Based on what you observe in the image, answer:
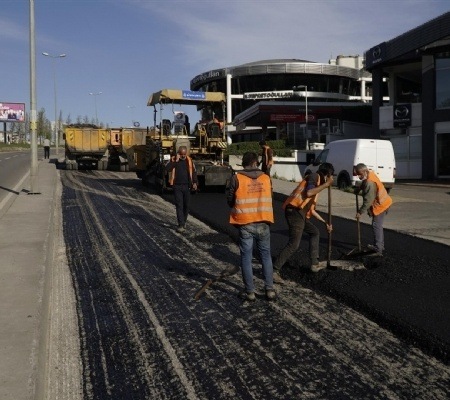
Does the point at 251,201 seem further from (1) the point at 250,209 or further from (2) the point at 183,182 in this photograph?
(2) the point at 183,182

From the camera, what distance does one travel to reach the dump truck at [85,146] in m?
29.9

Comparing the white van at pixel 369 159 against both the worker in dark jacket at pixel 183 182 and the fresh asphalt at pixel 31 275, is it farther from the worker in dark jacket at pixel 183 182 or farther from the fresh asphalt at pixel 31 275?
the worker in dark jacket at pixel 183 182

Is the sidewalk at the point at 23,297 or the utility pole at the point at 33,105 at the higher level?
the utility pole at the point at 33,105

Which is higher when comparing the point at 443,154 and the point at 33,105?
the point at 33,105

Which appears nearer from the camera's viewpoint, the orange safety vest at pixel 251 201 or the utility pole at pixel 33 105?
the orange safety vest at pixel 251 201

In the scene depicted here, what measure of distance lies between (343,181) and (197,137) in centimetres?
623

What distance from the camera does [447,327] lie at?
16.7ft

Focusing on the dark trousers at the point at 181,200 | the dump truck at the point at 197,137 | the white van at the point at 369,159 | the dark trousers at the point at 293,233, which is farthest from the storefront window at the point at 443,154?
the dark trousers at the point at 293,233

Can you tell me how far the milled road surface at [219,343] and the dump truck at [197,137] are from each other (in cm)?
888

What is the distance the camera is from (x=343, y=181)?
2042 cm

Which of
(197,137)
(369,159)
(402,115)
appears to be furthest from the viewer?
(402,115)

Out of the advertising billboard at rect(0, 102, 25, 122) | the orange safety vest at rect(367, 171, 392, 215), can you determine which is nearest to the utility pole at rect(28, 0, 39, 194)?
the orange safety vest at rect(367, 171, 392, 215)

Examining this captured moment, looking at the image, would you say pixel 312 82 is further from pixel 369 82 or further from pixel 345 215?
pixel 345 215

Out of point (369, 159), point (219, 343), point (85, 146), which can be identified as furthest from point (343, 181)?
point (219, 343)
